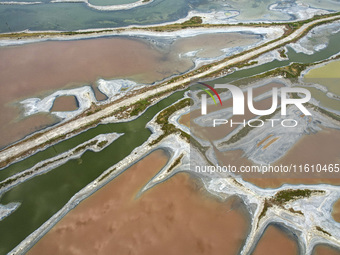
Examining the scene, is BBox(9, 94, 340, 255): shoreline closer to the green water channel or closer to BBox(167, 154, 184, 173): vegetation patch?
BBox(167, 154, 184, 173): vegetation patch

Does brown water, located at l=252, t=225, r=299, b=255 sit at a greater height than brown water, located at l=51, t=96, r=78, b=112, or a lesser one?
lesser

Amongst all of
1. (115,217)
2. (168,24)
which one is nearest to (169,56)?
(168,24)

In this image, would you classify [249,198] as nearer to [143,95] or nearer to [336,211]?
[336,211]

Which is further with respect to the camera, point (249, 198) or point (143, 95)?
point (143, 95)

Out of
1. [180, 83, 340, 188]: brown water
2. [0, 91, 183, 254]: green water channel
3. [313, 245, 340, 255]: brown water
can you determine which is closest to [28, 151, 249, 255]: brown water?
[0, 91, 183, 254]: green water channel

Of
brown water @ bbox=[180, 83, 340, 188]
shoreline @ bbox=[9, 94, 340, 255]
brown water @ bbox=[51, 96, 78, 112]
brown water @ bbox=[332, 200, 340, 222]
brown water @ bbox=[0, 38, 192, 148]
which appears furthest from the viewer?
brown water @ bbox=[0, 38, 192, 148]

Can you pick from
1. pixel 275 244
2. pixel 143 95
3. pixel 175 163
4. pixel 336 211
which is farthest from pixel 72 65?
pixel 336 211
